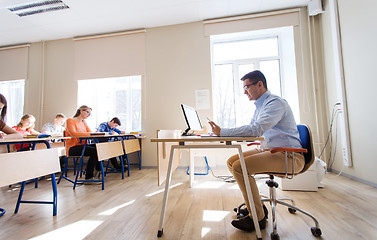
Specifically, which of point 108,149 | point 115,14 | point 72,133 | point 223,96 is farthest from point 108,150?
point 115,14

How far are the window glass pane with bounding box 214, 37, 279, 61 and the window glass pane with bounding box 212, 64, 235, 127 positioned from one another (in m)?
0.24

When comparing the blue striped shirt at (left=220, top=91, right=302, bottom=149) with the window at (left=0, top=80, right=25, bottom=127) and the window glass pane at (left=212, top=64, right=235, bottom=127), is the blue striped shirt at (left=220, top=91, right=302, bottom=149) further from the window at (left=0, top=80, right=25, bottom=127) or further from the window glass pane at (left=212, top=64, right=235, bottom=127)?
the window at (left=0, top=80, right=25, bottom=127)

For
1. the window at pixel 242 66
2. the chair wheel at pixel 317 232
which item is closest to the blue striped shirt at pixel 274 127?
the chair wheel at pixel 317 232

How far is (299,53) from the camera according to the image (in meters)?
3.28

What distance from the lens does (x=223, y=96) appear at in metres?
3.77

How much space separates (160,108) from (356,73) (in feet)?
10.1

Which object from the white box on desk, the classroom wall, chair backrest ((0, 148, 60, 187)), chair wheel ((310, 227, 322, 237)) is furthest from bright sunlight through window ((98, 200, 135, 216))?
the classroom wall

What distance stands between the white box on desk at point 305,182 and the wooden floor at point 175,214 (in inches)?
3.4

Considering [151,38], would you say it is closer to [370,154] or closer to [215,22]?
[215,22]

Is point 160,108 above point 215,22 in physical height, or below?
below

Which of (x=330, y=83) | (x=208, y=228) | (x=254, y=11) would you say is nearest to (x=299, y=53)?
(x=330, y=83)

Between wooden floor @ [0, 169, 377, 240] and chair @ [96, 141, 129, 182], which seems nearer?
wooden floor @ [0, 169, 377, 240]

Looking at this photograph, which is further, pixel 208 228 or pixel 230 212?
pixel 230 212

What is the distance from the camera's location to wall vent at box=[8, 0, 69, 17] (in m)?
3.08
